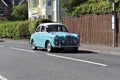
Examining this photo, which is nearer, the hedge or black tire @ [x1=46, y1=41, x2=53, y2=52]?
black tire @ [x1=46, y1=41, x2=53, y2=52]

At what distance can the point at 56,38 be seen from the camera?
23312mm

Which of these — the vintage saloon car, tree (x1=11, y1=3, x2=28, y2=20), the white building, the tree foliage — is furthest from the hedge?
tree (x1=11, y1=3, x2=28, y2=20)

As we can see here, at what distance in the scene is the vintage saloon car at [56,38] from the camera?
23422mm

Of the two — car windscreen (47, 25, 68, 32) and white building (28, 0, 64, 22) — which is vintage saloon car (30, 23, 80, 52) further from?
white building (28, 0, 64, 22)

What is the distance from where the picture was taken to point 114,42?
90.4 ft

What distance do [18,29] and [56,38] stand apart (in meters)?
25.6

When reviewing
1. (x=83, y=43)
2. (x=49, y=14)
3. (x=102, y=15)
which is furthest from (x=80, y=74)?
(x=49, y=14)

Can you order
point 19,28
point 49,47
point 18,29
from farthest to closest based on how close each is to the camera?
point 18,29
point 19,28
point 49,47

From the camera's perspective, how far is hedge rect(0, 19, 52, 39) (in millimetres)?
43003

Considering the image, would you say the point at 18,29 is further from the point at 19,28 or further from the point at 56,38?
the point at 56,38

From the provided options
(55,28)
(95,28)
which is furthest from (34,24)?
(55,28)

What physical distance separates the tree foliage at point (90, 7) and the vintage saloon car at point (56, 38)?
7498 mm

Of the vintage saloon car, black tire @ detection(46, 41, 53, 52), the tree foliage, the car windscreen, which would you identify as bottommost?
black tire @ detection(46, 41, 53, 52)

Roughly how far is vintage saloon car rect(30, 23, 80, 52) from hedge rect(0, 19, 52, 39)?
53.4 ft
